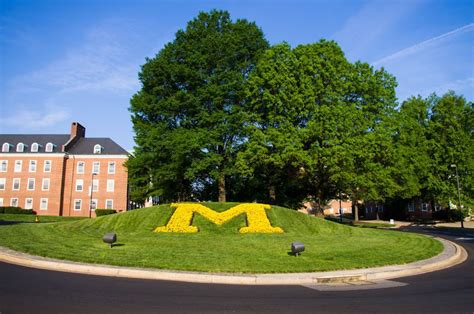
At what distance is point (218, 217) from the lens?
80.4 feet

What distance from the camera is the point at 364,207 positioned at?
81.2 m

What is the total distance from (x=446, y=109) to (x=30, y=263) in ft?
176

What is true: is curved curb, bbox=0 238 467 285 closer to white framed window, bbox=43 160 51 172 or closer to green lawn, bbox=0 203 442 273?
green lawn, bbox=0 203 442 273

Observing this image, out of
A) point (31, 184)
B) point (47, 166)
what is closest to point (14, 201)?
point (31, 184)

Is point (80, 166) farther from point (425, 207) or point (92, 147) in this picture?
point (425, 207)

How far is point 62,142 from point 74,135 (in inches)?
92.3

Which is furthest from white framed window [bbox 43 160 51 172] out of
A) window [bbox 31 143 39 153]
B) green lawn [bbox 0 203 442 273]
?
green lawn [bbox 0 203 442 273]

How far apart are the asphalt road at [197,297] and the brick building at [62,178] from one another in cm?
5342

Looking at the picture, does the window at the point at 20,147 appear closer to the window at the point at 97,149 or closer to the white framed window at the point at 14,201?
the white framed window at the point at 14,201

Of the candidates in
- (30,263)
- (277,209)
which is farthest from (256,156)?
(30,263)

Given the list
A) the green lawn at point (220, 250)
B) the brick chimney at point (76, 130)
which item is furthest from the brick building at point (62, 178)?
the green lawn at point (220, 250)

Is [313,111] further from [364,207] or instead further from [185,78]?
[364,207]

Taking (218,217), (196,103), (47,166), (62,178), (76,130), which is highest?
(76,130)

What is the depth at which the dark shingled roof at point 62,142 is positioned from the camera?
63.5 metres
